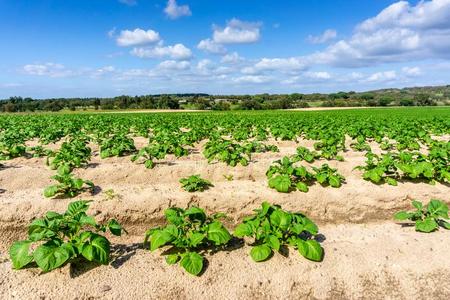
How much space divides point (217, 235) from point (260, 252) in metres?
0.62

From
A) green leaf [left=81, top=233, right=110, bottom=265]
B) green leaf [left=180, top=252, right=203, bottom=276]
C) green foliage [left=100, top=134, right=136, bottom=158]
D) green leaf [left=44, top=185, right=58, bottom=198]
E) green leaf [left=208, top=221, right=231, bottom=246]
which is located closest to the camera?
green leaf [left=81, top=233, right=110, bottom=265]

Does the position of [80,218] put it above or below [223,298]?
above

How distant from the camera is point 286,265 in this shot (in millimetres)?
4445

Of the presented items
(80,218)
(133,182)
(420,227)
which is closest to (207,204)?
(133,182)

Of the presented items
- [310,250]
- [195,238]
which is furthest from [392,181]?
[195,238]

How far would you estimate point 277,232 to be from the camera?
4555 mm

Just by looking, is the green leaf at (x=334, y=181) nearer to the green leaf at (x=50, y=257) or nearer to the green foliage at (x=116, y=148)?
the green leaf at (x=50, y=257)

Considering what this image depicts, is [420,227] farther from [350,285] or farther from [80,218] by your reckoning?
[80,218]

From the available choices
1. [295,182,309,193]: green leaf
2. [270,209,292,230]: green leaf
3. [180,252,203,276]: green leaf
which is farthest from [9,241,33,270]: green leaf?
[295,182,309,193]: green leaf

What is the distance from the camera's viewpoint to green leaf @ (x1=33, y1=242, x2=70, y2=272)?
3764 mm

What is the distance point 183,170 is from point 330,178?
3857mm

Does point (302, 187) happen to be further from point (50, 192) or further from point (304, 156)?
point (50, 192)

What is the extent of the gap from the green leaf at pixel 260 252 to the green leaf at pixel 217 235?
0.40 meters

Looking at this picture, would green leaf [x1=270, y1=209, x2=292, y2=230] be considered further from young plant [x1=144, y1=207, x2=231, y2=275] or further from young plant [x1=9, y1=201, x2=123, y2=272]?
young plant [x1=9, y1=201, x2=123, y2=272]
